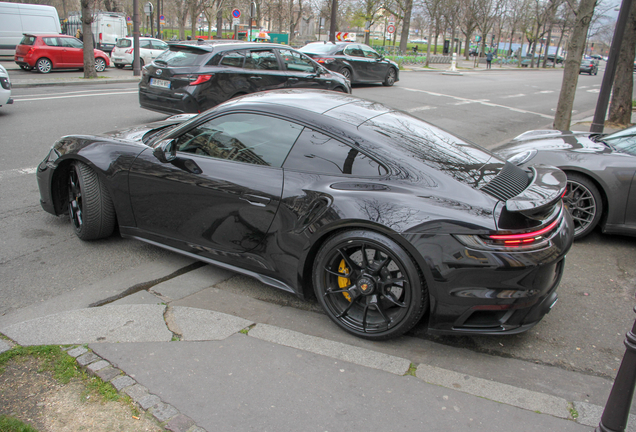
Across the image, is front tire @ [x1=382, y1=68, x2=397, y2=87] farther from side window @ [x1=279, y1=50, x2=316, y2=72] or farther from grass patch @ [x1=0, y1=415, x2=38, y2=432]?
grass patch @ [x1=0, y1=415, x2=38, y2=432]

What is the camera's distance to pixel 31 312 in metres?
3.34

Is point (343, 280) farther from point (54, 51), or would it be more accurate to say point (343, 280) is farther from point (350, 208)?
point (54, 51)

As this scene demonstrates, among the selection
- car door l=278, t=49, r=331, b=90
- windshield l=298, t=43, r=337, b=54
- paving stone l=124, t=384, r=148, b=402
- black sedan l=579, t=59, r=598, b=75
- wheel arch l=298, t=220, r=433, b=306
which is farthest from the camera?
black sedan l=579, t=59, r=598, b=75

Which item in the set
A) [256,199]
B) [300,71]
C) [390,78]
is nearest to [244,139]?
[256,199]

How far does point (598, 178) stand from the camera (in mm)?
4785

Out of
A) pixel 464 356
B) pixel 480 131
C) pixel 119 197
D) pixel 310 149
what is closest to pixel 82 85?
pixel 480 131

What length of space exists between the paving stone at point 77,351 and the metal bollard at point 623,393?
2.65 metres

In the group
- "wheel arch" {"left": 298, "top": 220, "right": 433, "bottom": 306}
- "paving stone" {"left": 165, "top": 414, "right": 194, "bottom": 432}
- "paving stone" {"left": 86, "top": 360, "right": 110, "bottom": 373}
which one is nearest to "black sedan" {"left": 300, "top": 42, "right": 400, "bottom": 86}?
"wheel arch" {"left": 298, "top": 220, "right": 433, "bottom": 306}

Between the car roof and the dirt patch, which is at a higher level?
the car roof

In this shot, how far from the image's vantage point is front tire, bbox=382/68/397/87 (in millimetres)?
19438

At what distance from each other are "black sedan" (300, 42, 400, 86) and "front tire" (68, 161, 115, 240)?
1400cm

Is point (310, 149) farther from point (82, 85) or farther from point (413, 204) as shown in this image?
point (82, 85)

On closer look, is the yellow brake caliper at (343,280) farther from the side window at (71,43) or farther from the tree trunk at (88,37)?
the side window at (71,43)

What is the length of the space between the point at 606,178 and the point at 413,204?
9.37 feet
